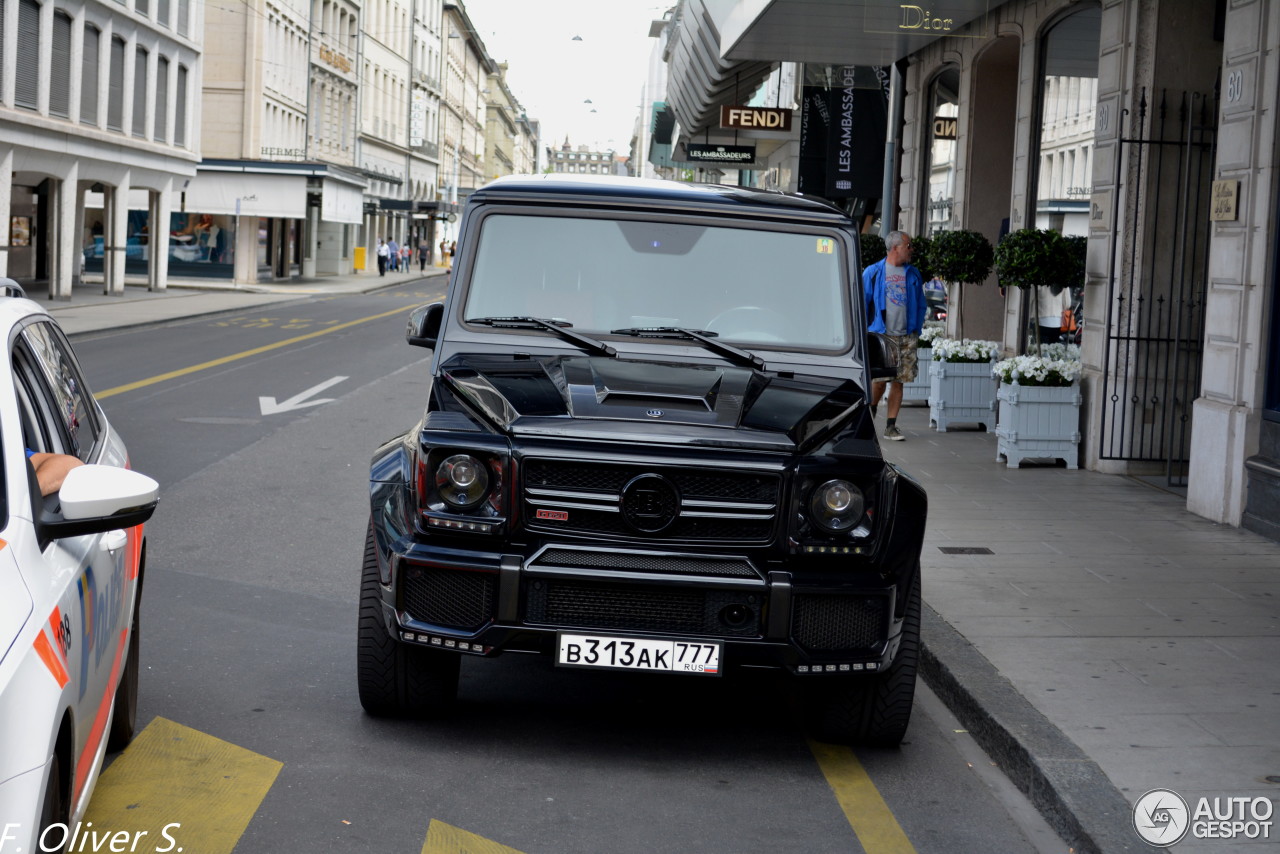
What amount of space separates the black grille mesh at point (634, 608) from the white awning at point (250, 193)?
50.3 meters

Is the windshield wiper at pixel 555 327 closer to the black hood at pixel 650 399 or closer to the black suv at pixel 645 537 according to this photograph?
the black hood at pixel 650 399

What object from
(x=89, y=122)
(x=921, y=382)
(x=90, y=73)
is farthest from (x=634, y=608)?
(x=90, y=73)

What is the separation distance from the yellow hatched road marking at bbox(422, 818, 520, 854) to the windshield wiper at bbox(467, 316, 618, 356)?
79.1 inches

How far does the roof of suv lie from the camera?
621 cm

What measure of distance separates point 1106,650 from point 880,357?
1.66m

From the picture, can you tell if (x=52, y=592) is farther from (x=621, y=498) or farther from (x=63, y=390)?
(x=621, y=498)

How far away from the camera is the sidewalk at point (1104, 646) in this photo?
16.1ft

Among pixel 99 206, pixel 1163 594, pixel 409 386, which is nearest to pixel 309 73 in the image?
pixel 99 206

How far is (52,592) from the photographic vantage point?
341cm

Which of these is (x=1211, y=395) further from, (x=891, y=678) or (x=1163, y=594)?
(x=891, y=678)

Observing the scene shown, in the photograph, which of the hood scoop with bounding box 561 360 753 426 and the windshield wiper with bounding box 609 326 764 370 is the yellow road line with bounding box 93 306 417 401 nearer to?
the windshield wiper with bounding box 609 326 764 370

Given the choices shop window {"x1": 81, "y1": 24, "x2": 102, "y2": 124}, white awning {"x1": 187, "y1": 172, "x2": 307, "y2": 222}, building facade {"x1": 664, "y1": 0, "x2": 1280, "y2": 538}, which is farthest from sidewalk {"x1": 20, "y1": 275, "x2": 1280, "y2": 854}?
white awning {"x1": 187, "y1": 172, "x2": 307, "y2": 222}

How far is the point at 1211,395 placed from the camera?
34.7 feet

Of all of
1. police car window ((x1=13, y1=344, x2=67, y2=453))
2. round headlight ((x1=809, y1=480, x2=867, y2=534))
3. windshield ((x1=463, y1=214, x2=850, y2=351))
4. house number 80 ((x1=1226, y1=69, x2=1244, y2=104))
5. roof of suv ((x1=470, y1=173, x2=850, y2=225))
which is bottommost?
round headlight ((x1=809, y1=480, x2=867, y2=534))
